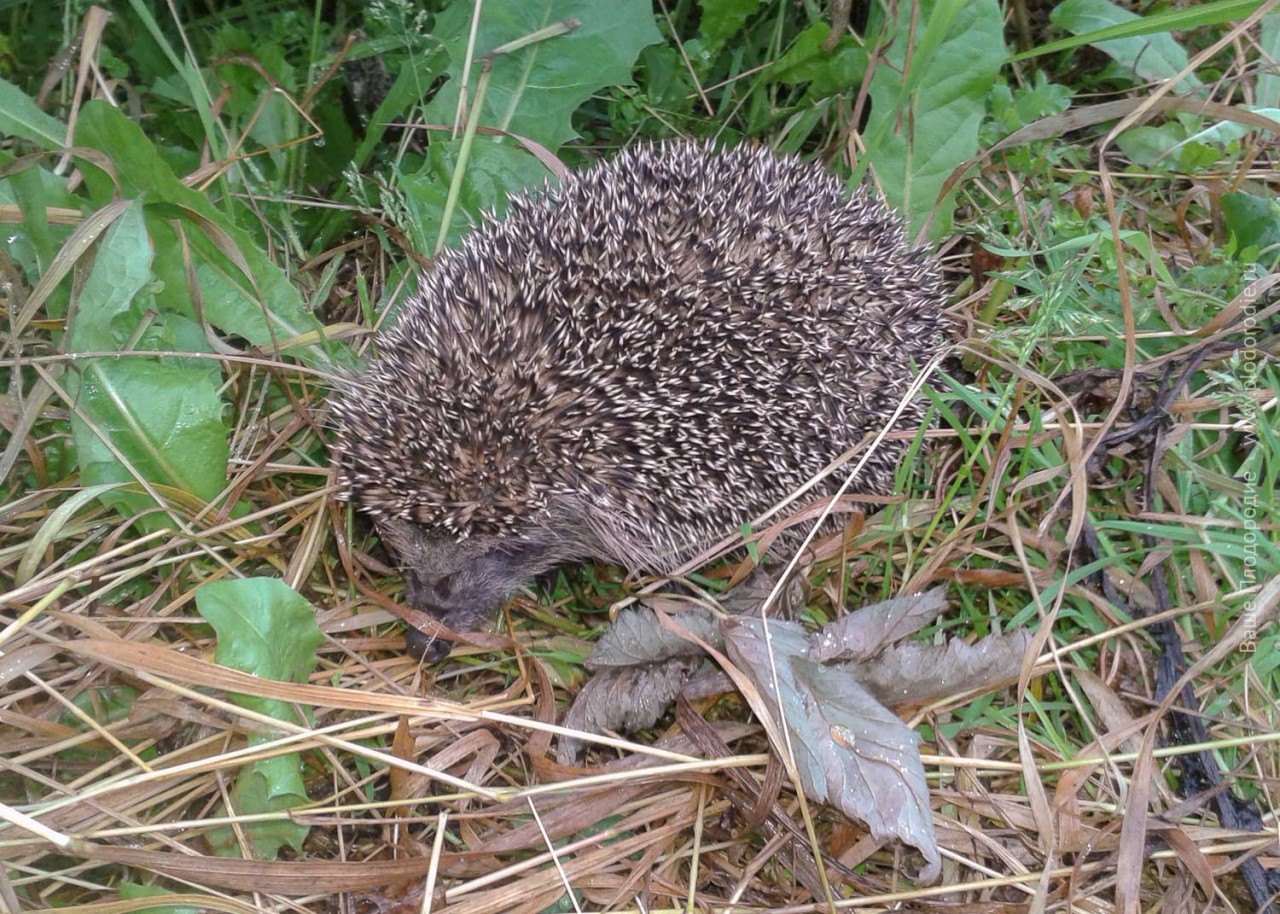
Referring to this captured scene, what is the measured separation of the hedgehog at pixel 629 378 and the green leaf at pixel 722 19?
912mm

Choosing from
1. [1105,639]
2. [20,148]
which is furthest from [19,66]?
[1105,639]

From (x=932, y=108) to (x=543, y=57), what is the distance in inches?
55.2

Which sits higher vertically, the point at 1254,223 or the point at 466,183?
the point at 466,183

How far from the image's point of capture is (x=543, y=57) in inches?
139

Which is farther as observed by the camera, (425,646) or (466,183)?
(466,183)

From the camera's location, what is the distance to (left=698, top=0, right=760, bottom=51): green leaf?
3.66 metres

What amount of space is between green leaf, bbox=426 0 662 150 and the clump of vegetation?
1 centimetres

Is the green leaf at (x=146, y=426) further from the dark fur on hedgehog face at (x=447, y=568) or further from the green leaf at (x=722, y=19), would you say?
the green leaf at (x=722, y=19)

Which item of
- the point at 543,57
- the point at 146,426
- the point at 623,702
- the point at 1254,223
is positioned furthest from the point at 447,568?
the point at 1254,223

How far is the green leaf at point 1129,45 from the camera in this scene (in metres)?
3.70

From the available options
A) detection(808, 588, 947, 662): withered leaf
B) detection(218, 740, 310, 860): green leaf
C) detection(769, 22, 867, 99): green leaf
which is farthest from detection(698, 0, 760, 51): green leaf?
detection(218, 740, 310, 860): green leaf

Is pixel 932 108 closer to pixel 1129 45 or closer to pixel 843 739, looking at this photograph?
pixel 1129 45

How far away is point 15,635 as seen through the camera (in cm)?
262

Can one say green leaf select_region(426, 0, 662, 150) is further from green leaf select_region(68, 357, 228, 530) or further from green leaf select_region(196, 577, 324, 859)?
green leaf select_region(196, 577, 324, 859)
